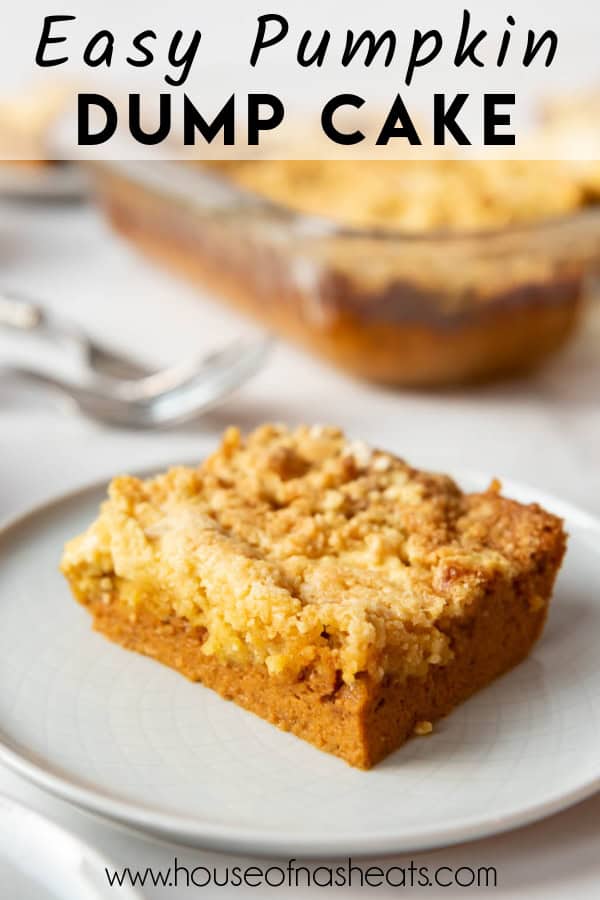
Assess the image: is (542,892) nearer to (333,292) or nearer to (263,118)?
(333,292)

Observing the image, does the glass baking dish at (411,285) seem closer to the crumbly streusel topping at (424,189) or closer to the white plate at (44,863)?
the crumbly streusel topping at (424,189)

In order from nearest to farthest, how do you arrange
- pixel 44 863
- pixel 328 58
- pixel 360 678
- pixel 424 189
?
pixel 44 863 < pixel 360 678 < pixel 424 189 < pixel 328 58

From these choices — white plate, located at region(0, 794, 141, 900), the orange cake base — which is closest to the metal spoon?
the orange cake base

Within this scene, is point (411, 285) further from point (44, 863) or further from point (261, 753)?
point (44, 863)

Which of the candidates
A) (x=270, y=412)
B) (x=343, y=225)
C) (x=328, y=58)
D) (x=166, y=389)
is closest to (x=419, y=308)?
(x=343, y=225)

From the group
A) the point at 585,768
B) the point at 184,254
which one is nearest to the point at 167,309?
the point at 184,254

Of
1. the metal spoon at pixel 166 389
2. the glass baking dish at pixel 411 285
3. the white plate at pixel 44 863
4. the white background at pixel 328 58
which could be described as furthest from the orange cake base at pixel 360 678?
the white background at pixel 328 58
